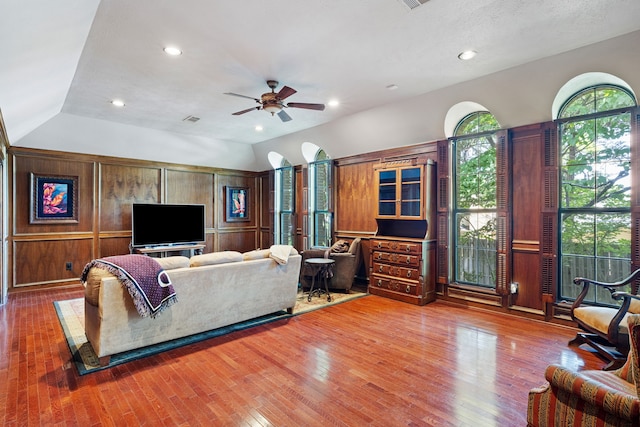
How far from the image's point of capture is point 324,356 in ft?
10.2

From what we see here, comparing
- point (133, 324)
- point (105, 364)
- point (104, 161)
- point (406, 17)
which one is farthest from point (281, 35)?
point (104, 161)

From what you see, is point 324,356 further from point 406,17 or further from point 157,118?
point 157,118

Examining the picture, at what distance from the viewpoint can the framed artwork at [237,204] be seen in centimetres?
812

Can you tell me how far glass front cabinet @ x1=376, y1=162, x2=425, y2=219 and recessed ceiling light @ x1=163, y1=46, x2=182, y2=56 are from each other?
3373mm

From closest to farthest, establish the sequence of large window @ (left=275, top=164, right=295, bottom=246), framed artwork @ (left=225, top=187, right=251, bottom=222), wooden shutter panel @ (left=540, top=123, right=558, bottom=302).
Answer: wooden shutter panel @ (left=540, top=123, right=558, bottom=302) < large window @ (left=275, top=164, right=295, bottom=246) < framed artwork @ (left=225, top=187, right=251, bottom=222)

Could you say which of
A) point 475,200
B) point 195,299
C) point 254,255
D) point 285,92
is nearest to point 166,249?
point 254,255

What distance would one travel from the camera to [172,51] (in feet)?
11.0

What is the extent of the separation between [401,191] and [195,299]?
11.2 ft

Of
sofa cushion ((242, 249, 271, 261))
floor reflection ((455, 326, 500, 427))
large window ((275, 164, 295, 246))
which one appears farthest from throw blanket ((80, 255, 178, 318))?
large window ((275, 164, 295, 246))

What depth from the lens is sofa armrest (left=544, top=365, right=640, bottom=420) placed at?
4.92ft

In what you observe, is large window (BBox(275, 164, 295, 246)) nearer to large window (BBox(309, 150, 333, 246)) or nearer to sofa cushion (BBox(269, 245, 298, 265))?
large window (BBox(309, 150, 333, 246))

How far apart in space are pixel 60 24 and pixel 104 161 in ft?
14.3

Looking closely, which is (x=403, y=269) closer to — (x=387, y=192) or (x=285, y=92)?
(x=387, y=192)

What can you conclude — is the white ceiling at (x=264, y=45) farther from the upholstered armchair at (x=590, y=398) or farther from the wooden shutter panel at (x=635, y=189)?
the upholstered armchair at (x=590, y=398)
